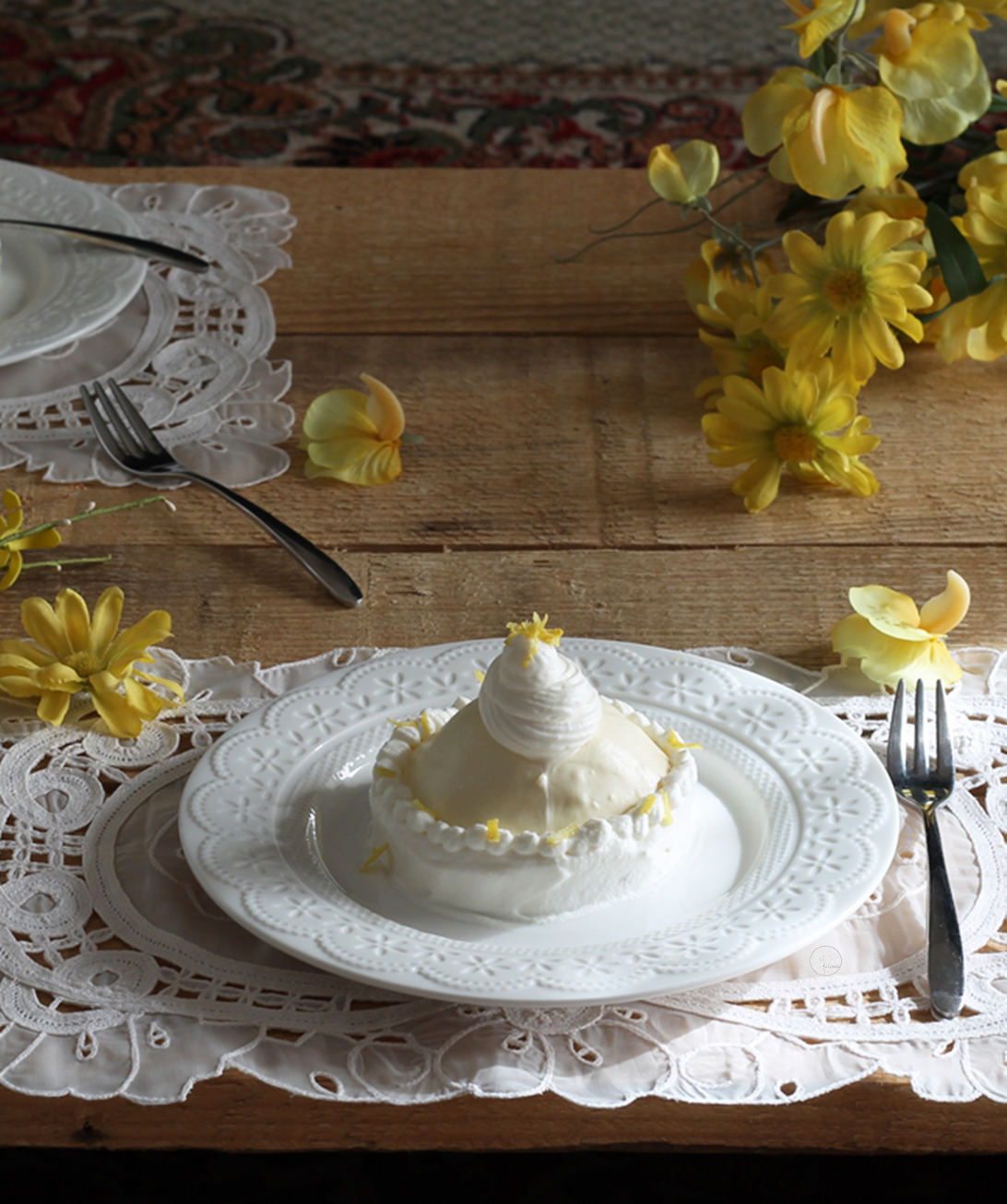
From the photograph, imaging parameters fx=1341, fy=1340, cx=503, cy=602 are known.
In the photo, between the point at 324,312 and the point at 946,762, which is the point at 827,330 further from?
the point at 324,312

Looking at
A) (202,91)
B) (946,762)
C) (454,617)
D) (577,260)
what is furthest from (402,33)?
(946,762)

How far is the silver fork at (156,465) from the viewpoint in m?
0.85

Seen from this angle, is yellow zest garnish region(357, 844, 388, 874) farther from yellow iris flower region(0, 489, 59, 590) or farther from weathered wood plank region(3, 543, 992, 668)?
yellow iris flower region(0, 489, 59, 590)

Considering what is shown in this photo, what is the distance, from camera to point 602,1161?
96 cm

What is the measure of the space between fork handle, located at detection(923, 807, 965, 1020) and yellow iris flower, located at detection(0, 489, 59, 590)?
54 cm

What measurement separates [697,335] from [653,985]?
0.72 m

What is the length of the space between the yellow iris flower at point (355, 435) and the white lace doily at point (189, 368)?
33 millimetres

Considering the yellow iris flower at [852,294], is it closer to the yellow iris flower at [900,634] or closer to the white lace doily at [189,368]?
the yellow iris flower at [900,634]

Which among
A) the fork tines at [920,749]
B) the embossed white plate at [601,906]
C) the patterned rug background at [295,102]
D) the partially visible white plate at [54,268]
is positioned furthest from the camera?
the patterned rug background at [295,102]

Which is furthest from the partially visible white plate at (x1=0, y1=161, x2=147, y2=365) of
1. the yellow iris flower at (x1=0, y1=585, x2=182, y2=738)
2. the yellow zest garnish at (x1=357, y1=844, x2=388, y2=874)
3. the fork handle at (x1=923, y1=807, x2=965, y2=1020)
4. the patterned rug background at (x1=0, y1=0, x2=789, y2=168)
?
the patterned rug background at (x1=0, y1=0, x2=789, y2=168)

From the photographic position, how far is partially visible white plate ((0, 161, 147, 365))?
3.37 feet

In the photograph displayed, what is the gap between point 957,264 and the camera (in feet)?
2.96

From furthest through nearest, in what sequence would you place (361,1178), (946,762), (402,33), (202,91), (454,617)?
(402,33) < (202,91) < (361,1178) < (454,617) < (946,762)

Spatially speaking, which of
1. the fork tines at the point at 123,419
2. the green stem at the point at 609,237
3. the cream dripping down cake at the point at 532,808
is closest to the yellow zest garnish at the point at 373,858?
the cream dripping down cake at the point at 532,808
